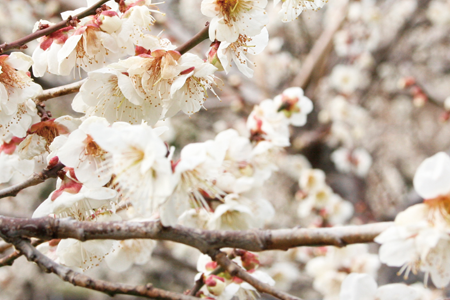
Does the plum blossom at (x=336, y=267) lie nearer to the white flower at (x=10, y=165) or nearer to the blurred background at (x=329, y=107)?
the blurred background at (x=329, y=107)

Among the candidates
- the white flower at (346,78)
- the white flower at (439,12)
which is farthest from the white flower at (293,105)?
the white flower at (439,12)

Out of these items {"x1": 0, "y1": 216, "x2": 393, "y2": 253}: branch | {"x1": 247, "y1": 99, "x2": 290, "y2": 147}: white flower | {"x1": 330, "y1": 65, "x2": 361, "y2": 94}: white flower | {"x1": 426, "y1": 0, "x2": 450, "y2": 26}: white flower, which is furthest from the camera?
{"x1": 426, "y1": 0, "x2": 450, "y2": 26}: white flower

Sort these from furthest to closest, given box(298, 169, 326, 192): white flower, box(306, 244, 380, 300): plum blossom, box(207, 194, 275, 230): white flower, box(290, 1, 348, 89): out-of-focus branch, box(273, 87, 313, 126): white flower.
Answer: box(290, 1, 348, 89): out-of-focus branch, box(298, 169, 326, 192): white flower, box(306, 244, 380, 300): plum blossom, box(273, 87, 313, 126): white flower, box(207, 194, 275, 230): white flower

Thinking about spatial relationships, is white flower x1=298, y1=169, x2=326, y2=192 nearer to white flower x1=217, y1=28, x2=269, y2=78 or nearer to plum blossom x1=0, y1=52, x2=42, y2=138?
white flower x1=217, y1=28, x2=269, y2=78

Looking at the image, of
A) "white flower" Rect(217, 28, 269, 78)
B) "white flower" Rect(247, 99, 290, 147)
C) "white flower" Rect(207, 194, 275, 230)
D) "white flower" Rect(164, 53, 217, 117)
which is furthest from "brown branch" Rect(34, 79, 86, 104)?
"white flower" Rect(247, 99, 290, 147)

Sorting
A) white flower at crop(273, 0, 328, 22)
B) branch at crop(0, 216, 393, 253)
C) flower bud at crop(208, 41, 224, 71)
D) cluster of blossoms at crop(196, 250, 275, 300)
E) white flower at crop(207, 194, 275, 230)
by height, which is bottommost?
cluster of blossoms at crop(196, 250, 275, 300)
